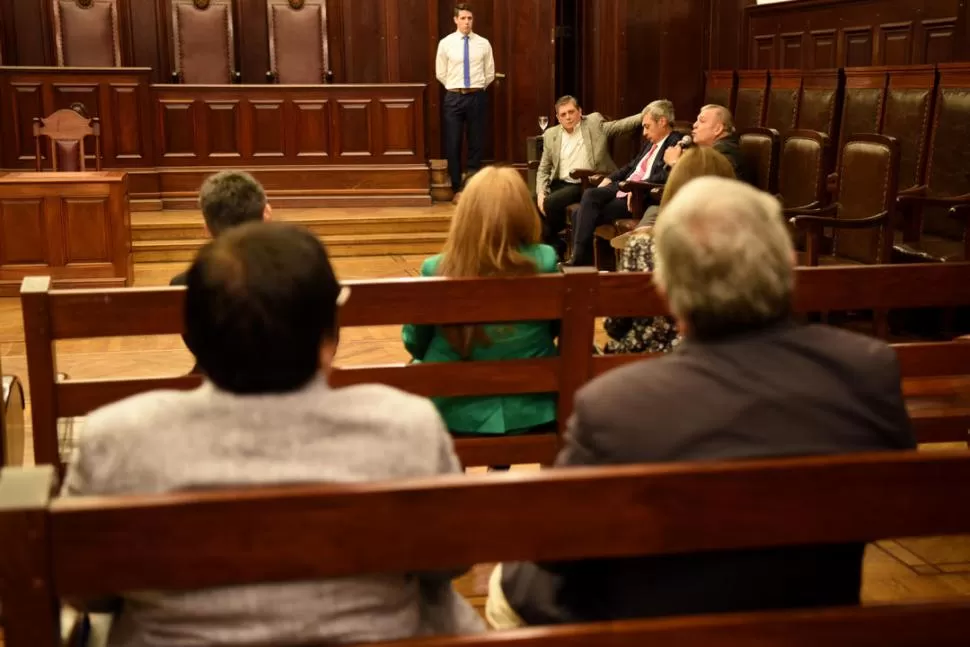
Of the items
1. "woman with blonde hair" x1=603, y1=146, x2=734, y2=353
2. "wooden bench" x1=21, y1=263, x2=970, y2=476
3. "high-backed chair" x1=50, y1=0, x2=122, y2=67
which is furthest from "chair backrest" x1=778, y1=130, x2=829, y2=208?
"high-backed chair" x1=50, y1=0, x2=122, y2=67

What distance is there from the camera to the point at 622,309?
2740 millimetres

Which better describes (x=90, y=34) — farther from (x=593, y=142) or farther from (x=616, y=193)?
(x=616, y=193)

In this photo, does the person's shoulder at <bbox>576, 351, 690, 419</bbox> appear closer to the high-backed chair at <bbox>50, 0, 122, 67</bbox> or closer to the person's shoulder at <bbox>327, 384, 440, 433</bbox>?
the person's shoulder at <bbox>327, 384, 440, 433</bbox>

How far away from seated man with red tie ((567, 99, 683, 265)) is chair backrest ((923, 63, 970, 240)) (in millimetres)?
1443

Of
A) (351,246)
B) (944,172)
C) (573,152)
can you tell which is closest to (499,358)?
(944,172)

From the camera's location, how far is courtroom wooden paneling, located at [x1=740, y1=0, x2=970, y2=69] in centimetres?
684

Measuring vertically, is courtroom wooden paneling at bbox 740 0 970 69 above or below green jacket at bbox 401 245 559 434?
above

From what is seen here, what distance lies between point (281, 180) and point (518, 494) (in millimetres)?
8117

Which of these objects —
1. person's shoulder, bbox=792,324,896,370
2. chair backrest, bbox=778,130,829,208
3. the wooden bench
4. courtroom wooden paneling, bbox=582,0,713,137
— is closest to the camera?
person's shoulder, bbox=792,324,896,370

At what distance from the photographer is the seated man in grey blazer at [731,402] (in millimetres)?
1388

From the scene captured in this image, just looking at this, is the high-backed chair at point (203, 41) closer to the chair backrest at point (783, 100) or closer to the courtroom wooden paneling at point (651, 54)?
the courtroom wooden paneling at point (651, 54)

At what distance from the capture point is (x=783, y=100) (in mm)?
7344

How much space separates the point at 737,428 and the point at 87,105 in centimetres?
814

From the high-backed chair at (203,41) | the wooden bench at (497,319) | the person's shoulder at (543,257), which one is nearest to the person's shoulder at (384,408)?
the wooden bench at (497,319)
